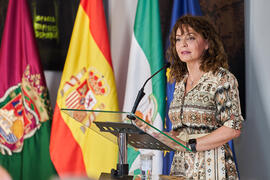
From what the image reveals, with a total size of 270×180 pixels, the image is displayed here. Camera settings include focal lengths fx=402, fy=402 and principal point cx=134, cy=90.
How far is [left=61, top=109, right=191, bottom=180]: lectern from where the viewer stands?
1480 millimetres

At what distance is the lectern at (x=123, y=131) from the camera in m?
1.48

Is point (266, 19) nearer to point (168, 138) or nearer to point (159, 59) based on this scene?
point (159, 59)

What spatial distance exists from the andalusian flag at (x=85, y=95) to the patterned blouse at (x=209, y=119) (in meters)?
1.15

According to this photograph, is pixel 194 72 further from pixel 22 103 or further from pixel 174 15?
pixel 22 103

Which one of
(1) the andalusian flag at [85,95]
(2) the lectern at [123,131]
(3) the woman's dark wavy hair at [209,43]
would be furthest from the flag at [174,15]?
(2) the lectern at [123,131]

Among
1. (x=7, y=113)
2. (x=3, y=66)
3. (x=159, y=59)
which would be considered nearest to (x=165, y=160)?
(x=159, y=59)

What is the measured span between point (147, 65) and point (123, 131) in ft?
5.58

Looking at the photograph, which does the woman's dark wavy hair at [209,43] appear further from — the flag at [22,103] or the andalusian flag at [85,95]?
the flag at [22,103]

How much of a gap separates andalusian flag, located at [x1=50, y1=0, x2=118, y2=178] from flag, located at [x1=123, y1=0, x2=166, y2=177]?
18cm

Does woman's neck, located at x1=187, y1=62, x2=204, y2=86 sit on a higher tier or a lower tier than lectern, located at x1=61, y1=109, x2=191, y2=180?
higher

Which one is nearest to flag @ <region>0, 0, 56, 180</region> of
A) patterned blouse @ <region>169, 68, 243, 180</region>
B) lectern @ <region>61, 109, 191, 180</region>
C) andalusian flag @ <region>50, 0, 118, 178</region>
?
andalusian flag @ <region>50, 0, 118, 178</region>

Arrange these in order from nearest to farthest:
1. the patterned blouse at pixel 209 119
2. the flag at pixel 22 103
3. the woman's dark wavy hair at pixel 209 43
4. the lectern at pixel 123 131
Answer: the lectern at pixel 123 131
the patterned blouse at pixel 209 119
the woman's dark wavy hair at pixel 209 43
the flag at pixel 22 103

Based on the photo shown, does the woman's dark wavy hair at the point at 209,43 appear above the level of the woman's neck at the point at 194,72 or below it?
above

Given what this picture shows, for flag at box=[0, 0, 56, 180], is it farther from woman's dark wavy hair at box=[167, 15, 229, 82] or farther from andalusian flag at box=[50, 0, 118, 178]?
woman's dark wavy hair at box=[167, 15, 229, 82]
